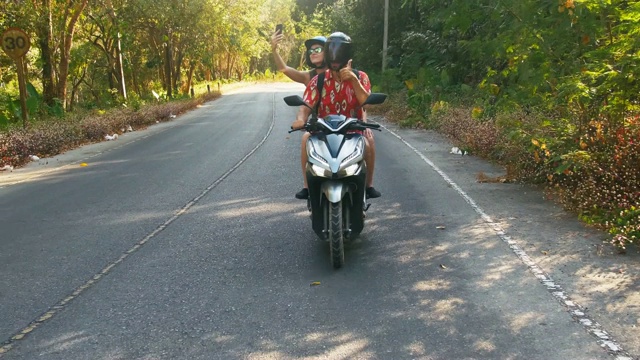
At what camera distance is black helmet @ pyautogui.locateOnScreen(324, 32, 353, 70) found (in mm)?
6008

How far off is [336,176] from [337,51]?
1.29m

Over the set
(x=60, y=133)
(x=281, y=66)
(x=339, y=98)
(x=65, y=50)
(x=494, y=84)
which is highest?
(x=65, y=50)

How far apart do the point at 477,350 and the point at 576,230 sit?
3513 mm

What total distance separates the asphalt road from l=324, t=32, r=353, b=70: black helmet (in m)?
1.90

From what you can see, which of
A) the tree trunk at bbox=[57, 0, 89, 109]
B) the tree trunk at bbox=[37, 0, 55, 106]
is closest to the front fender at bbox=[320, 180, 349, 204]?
the tree trunk at bbox=[37, 0, 55, 106]

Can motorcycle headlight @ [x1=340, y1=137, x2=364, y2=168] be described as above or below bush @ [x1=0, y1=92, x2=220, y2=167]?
above

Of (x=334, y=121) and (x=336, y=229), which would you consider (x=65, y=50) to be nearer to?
(x=334, y=121)

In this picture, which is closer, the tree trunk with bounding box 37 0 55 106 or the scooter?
the scooter

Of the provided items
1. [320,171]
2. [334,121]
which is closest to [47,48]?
[334,121]

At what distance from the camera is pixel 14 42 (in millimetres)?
15062

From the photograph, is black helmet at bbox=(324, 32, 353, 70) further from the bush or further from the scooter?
the bush

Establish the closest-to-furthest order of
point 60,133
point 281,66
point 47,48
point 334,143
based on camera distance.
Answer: point 334,143 → point 281,66 → point 60,133 → point 47,48

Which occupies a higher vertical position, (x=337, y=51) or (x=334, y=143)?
(x=337, y=51)

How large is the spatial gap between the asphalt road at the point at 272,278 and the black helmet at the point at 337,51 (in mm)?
1903
